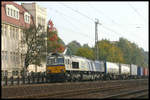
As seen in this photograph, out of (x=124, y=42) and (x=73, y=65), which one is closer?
(x=73, y=65)

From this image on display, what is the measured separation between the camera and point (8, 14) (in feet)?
183

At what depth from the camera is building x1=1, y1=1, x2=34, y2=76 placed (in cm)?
5306

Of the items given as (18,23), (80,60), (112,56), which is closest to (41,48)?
(18,23)

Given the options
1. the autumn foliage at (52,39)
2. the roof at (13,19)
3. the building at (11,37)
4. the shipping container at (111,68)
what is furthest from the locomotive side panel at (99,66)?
the roof at (13,19)

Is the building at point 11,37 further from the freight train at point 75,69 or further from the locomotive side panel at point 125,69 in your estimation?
the locomotive side panel at point 125,69

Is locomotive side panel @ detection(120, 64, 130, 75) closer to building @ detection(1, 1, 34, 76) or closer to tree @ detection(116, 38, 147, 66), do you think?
building @ detection(1, 1, 34, 76)

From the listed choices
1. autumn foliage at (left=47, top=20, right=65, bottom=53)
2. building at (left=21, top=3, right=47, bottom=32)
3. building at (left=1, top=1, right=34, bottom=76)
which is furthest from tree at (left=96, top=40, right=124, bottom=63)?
building at (left=1, top=1, right=34, bottom=76)

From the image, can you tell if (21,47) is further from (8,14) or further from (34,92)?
(34,92)

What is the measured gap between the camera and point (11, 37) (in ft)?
183

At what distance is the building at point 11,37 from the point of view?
2089 inches

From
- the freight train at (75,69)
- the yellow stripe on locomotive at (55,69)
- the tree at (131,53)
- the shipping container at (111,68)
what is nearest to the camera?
the yellow stripe on locomotive at (55,69)

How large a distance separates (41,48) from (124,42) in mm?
74398

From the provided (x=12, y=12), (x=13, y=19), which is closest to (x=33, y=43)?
(x=13, y=19)

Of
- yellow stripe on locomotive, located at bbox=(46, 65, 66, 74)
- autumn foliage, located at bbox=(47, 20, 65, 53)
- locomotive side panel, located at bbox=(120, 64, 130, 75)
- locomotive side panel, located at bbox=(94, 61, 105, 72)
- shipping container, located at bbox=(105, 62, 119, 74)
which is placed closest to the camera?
yellow stripe on locomotive, located at bbox=(46, 65, 66, 74)
